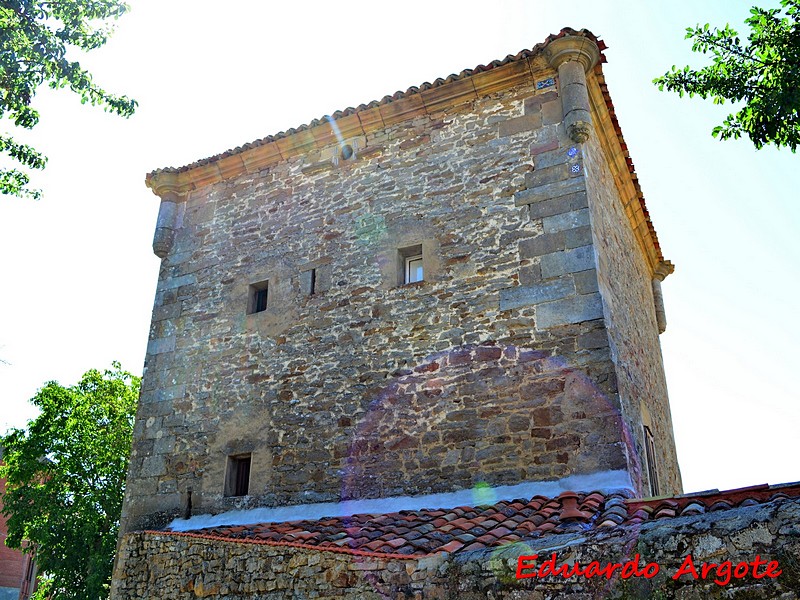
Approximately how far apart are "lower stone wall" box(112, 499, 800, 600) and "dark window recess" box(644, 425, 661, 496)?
10.2 ft

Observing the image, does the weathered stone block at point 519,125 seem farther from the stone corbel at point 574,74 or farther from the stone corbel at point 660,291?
the stone corbel at point 660,291

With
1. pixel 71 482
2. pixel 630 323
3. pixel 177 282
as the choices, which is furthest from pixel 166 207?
pixel 71 482

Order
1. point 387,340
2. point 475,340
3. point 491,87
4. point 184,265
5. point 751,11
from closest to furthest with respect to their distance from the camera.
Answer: point 751,11, point 475,340, point 387,340, point 491,87, point 184,265

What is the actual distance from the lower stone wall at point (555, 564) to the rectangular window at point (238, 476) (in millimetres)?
2023

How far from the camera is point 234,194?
1009 centimetres

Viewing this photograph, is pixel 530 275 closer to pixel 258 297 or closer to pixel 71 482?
pixel 258 297

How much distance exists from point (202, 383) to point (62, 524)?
808 cm

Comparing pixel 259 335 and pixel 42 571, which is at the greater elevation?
pixel 259 335

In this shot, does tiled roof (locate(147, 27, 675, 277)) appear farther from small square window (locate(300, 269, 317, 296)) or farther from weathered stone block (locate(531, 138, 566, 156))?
small square window (locate(300, 269, 317, 296))

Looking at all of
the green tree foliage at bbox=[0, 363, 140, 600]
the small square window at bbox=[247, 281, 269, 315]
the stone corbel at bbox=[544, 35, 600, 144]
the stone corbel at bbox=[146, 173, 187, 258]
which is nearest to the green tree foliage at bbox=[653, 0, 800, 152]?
the stone corbel at bbox=[544, 35, 600, 144]

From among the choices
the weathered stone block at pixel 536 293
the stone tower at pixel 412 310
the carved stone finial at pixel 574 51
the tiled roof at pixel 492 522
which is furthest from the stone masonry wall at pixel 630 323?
the tiled roof at pixel 492 522

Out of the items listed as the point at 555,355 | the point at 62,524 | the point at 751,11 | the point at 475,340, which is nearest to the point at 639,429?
the point at 555,355

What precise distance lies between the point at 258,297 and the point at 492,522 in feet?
16.3

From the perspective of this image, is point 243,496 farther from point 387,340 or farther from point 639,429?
point 639,429
